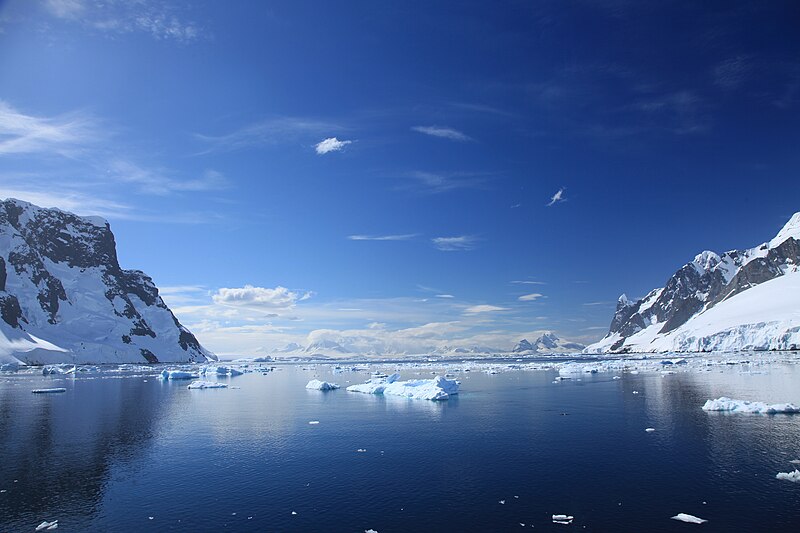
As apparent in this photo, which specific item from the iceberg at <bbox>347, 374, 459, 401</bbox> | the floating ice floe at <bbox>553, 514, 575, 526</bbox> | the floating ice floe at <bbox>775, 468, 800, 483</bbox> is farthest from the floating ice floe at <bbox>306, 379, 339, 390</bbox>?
the floating ice floe at <bbox>775, 468, 800, 483</bbox>

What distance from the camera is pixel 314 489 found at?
26.5m

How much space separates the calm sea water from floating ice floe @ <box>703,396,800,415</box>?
2.23 m

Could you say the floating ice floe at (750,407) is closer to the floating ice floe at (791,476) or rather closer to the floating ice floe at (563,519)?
the floating ice floe at (791,476)

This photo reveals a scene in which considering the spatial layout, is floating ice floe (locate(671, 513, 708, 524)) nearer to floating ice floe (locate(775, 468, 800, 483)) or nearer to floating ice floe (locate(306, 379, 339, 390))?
floating ice floe (locate(775, 468, 800, 483))

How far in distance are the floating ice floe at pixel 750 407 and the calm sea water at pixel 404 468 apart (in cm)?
223

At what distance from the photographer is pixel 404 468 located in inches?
1192

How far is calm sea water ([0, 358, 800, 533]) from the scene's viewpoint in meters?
22.0

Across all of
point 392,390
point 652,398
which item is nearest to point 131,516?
point 392,390

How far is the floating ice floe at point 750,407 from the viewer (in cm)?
4366

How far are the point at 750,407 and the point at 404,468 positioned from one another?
36.2 m

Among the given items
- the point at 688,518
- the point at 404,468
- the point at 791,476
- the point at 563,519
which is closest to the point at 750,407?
the point at 791,476

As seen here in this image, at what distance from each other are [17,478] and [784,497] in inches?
1689

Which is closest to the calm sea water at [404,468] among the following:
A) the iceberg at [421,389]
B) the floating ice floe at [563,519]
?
the floating ice floe at [563,519]

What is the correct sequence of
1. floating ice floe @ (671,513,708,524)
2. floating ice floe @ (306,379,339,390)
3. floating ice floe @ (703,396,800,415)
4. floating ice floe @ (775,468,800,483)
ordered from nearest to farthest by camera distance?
floating ice floe @ (671,513,708,524) < floating ice floe @ (775,468,800,483) < floating ice floe @ (703,396,800,415) < floating ice floe @ (306,379,339,390)
